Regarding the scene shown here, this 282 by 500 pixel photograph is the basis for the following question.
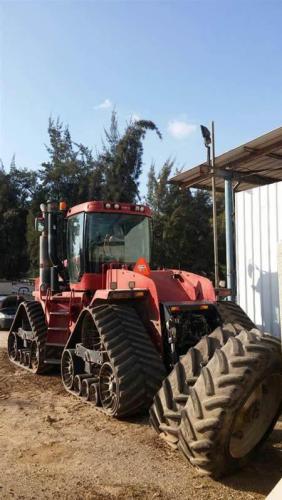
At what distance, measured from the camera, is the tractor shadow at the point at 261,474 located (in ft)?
12.7

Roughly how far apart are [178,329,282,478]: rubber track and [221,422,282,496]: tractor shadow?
93mm

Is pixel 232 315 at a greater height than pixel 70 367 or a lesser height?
greater

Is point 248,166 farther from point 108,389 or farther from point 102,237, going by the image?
point 108,389

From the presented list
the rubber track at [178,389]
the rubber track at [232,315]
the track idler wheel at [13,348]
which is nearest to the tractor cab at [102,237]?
the rubber track at [232,315]

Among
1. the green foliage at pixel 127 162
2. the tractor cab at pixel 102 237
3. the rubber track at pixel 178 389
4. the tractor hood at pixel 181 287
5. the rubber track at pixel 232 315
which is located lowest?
the rubber track at pixel 178 389

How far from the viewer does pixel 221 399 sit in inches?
147

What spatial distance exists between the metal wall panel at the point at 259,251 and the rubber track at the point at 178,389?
4574 millimetres

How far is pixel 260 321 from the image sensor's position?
9.42 meters

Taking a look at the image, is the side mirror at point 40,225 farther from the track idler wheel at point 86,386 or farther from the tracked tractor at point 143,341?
the track idler wheel at point 86,386

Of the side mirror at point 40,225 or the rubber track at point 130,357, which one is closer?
the rubber track at point 130,357

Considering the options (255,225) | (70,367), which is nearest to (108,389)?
(70,367)

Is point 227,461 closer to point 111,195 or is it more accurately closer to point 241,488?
point 241,488

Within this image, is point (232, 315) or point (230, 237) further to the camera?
point (230, 237)

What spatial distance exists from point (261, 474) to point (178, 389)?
3.12 ft
